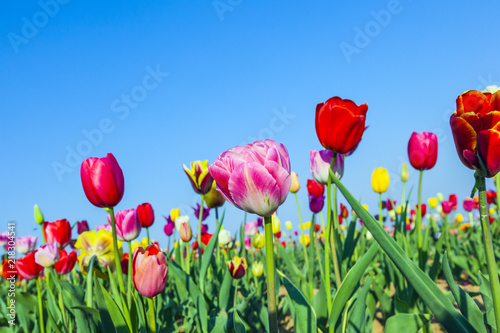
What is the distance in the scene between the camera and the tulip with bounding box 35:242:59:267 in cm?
216

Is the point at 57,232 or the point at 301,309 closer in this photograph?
the point at 301,309

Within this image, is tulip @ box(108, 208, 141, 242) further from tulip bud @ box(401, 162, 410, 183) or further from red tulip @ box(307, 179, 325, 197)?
tulip bud @ box(401, 162, 410, 183)

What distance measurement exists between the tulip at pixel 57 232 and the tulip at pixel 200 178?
0.86 meters

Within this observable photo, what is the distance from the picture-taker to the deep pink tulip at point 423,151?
2.22m

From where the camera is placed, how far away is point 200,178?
7.57 ft

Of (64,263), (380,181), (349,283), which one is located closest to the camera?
(349,283)

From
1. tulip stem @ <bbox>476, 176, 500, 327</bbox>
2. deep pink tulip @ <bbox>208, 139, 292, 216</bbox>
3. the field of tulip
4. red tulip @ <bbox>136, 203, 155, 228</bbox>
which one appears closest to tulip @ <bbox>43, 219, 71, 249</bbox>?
the field of tulip

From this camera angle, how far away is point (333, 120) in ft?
4.20

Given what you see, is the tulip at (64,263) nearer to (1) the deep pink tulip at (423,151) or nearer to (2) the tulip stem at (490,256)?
(1) the deep pink tulip at (423,151)

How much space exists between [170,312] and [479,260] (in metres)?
2.95

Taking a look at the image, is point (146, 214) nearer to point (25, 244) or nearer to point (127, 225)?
point (127, 225)

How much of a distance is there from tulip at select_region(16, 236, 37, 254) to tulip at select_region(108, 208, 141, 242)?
2278mm

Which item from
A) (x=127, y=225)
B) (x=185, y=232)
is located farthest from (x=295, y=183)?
(x=127, y=225)

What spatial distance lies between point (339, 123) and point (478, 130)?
436 mm
